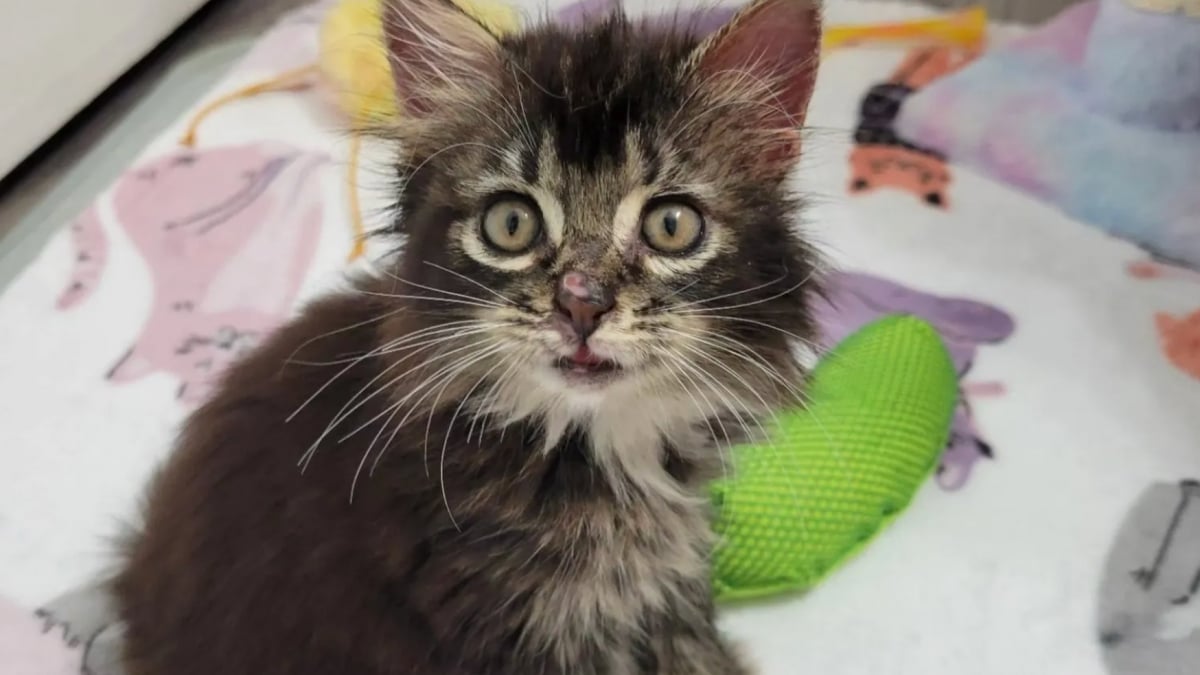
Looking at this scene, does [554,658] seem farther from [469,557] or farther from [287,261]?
[287,261]

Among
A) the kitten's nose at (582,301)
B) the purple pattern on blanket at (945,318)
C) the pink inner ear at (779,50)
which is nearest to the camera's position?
the kitten's nose at (582,301)

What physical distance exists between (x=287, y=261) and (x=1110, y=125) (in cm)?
147

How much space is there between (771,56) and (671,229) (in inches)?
8.4

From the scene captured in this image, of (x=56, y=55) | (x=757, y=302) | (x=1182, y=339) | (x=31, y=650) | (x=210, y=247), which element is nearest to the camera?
(x=757, y=302)

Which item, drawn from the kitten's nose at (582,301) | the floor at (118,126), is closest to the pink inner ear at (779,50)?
the kitten's nose at (582,301)

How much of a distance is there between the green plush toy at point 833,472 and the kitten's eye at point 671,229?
0.33 metres

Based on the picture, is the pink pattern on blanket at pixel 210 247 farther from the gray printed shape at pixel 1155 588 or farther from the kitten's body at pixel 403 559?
the gray printed shape at pixel 1155 588

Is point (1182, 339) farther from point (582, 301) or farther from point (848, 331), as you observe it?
point (582, 301)

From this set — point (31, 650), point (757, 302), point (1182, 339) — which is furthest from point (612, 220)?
point (1182, 339)

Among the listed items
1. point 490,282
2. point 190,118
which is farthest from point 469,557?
point 190,118

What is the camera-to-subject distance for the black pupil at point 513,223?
3.22ft

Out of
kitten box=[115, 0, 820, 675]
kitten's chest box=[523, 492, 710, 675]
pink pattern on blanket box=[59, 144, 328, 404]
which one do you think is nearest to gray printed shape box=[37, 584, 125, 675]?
kitten box=[115, 0, 820, 675]

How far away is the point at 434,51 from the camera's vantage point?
1.08 meters

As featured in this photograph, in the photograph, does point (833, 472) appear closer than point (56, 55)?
Yes
